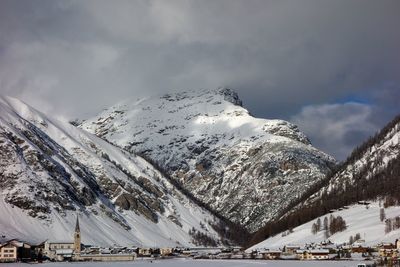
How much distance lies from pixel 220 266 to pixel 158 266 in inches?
740

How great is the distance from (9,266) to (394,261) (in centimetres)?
10890

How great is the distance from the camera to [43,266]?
199625mm

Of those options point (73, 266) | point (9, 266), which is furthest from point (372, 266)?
point (9, 266)

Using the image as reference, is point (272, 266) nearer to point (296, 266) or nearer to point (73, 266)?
point (296, 266)

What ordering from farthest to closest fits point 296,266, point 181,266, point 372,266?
point 181,266, point 296,266, point 372,266

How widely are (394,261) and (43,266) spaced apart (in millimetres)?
100940

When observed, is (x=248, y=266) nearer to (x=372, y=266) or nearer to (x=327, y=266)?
(x=327, y=266)

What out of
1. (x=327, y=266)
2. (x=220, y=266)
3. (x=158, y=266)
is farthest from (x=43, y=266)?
(x=327, y=266)

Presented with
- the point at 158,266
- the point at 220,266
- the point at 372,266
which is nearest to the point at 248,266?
the point at 220,266

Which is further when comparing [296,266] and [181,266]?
[181,266]

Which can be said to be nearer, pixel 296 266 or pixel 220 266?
pixel 296 266

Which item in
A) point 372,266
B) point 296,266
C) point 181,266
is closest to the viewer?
point 372,266

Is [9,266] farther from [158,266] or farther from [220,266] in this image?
[220,266]

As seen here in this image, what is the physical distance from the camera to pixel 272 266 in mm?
189750
